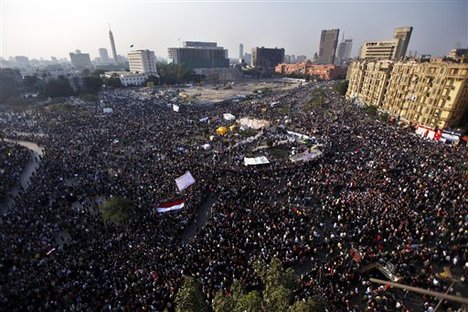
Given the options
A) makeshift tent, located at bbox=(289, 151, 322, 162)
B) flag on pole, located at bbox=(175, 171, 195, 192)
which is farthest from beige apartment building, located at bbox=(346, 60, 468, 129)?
flag on pole, located at bbox=(175, 171, 195, 192)

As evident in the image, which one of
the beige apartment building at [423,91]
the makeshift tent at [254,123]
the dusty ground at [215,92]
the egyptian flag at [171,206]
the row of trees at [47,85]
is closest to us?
the egyptian flag at [171,206]

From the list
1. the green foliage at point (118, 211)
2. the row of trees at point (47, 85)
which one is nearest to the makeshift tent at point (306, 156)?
the green foliage at point (118, 211)

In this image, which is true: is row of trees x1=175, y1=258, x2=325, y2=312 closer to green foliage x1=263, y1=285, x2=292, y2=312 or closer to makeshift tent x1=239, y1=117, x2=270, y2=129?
green foliage x1=263, y1=285, x2=292, y2=312

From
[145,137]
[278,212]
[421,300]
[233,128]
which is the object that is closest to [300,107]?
[233,128]

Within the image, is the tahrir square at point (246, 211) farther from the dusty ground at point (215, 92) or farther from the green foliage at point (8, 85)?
the green foliage at point (8, 85)

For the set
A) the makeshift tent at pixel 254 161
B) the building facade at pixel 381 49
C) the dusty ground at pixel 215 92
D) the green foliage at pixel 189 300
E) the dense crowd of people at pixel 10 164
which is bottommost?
the dusty ground at pixel 215 92

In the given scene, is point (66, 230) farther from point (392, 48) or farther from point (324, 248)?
point (392, 48)
